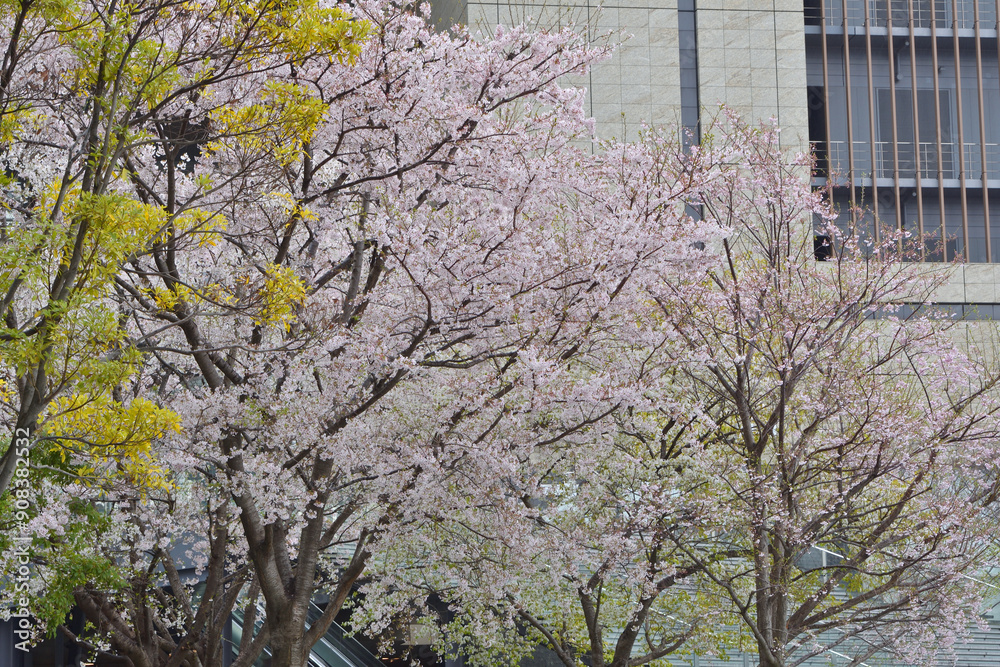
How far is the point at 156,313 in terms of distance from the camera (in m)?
8.38

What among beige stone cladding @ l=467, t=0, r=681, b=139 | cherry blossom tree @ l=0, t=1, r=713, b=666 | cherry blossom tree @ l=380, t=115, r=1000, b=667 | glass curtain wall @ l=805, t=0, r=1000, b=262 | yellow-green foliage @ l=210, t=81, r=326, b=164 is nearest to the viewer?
yellow-green foliage @ l=210, t=81, r=326, b=164

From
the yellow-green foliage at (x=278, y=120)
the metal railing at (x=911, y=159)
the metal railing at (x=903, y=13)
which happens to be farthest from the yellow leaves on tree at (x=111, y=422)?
the metal railing at (x=903, y=13)

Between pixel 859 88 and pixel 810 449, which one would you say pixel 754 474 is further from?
pixel 859 88

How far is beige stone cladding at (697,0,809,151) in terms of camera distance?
3306 centimetres

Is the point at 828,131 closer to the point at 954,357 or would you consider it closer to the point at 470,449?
the point at 954,357

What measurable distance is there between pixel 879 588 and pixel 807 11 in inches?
1128

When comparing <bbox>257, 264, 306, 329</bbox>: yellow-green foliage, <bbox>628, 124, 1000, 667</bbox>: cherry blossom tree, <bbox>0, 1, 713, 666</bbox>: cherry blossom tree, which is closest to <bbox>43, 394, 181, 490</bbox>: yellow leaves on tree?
<bbox>257, 264, 306, 329</bbox>: yellow-green foliage

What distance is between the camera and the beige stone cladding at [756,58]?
3306cm

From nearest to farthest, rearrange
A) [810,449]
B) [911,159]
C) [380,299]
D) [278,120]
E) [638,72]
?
[278,120]
[380,299]
[810,449]
[638,72]
[911,159]

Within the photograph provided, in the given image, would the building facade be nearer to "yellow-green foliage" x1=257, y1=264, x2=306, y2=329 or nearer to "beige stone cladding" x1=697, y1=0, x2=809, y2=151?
"beige stone cladding" x1=697, y1=0, x2=809, y2=151

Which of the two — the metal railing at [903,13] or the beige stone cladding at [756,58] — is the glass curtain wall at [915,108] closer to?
the metal railing at [903,13]

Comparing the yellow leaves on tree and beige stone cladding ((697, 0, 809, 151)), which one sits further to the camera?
beige stone cladding ((697, 0, 809, 151))

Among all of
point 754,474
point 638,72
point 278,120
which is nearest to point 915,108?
point 638,72

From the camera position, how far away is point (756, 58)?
3331 cm
